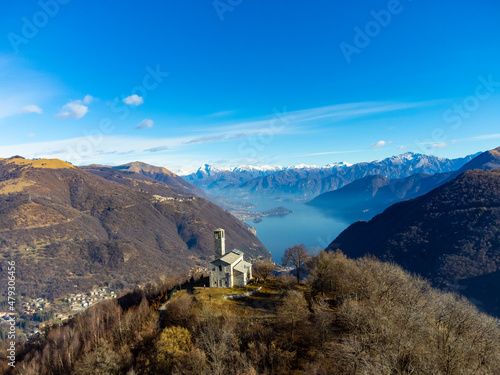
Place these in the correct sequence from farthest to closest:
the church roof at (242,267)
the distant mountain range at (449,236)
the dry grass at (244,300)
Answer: the distant mountain range at (449,236) → the church roof at (242,267) → the dry grass at (244,300)

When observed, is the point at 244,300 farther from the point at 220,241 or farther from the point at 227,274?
the point at 220,241

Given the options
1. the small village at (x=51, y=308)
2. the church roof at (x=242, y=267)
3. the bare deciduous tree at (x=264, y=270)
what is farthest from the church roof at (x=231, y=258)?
the small village at (x=51, y=308)

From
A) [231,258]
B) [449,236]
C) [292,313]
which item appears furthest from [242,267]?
[449,236]

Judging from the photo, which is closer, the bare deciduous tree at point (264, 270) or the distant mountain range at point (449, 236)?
the bare deciduous tree at point (264, 270)

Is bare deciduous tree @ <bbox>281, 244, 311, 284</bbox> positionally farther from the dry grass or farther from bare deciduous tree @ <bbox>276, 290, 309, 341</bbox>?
bare deciduous tree @ <bbox>276, 290, 309, 341</bbox>

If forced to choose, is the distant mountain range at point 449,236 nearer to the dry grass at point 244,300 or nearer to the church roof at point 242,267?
the dry grass at point 244,300

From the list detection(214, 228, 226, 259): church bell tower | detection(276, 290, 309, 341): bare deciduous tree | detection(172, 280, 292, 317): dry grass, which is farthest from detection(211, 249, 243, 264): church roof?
detection(276, 290, 309, 341): bare deciduous tree

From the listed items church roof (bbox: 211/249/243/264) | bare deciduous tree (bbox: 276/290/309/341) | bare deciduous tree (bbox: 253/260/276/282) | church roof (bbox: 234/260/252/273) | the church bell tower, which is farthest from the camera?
bare deciduous tree (bbox: 253/260/276/282)

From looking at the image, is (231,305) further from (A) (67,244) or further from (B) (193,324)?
(A) (67,244)
